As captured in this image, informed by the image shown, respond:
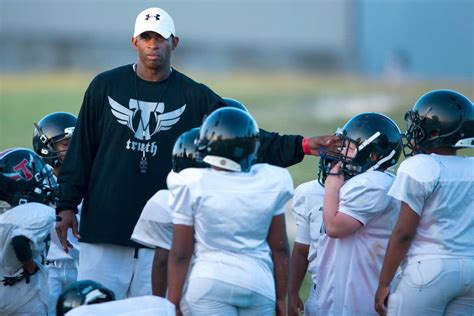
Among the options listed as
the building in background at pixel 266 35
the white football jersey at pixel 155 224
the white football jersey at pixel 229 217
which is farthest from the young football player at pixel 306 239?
the building in background at pixel 266 35

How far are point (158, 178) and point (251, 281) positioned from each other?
130 cm

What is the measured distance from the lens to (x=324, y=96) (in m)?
27.5

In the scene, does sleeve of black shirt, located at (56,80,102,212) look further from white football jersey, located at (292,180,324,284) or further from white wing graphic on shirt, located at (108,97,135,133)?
white football jersey, located at (292,180,324,284)

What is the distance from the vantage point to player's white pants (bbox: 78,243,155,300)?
5.35 meters

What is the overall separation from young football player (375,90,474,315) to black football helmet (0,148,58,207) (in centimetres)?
205

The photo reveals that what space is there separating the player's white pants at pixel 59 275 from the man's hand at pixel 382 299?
2.14 metres

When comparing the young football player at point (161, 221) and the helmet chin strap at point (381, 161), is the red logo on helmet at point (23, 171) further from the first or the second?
the helmet chin strap at point (381, 161)

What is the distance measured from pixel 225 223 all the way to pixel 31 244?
1410 millimetres

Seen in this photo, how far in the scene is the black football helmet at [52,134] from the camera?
639 centimetres

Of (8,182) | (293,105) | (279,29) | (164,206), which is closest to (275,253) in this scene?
(164,206)

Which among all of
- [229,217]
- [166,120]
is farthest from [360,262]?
[166,120]

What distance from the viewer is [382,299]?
4.73m

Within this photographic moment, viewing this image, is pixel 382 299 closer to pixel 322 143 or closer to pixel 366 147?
pixel 366 147

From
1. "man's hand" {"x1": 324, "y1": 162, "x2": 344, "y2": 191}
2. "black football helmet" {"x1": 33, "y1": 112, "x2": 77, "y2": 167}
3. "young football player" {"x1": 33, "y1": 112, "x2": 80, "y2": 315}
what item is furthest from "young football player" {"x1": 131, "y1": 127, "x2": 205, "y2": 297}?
"black football helmet" {"x1": 33, "y1": 112, "x2": 77, "y2": 167}
